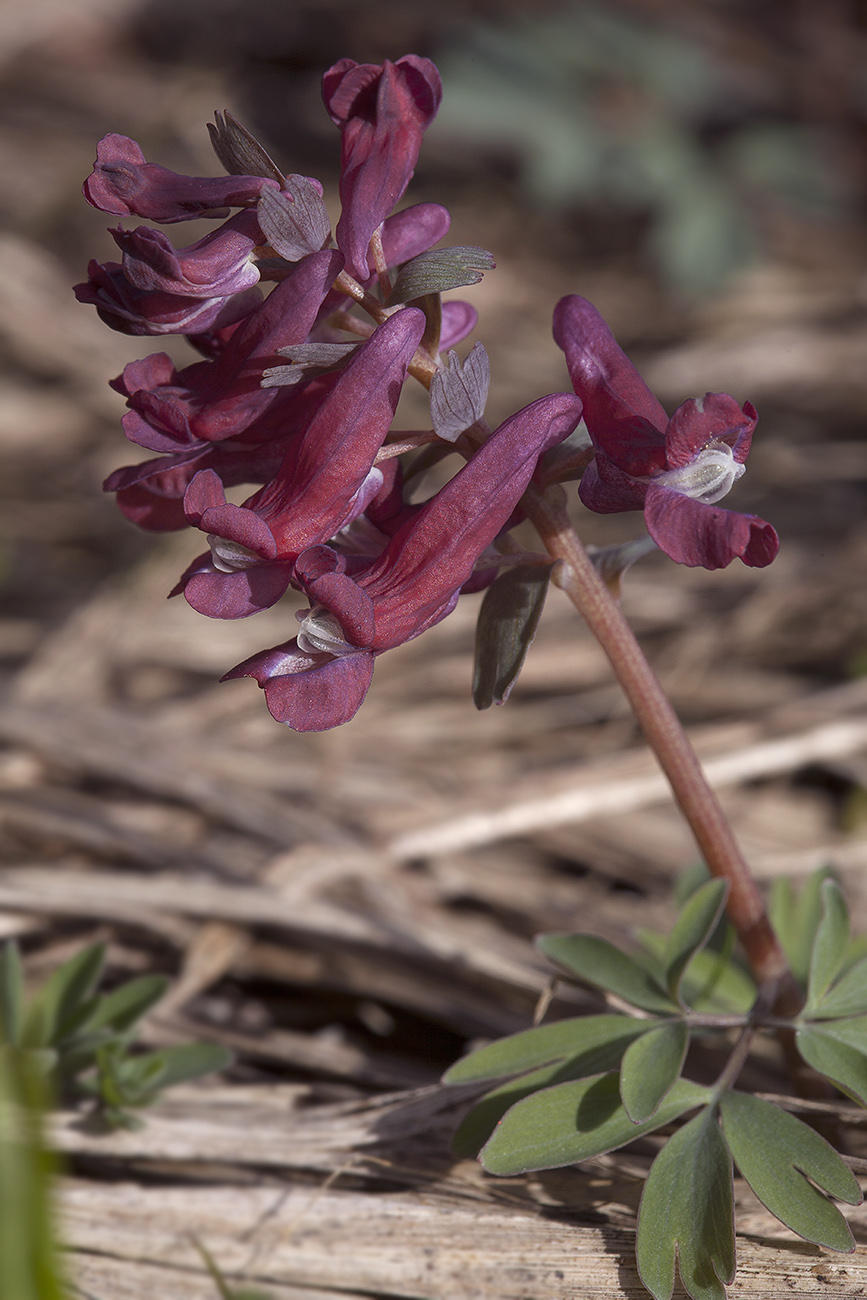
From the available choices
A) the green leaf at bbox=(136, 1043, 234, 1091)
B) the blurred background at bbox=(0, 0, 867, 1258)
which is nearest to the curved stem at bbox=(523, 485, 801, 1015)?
the blurred background at bbox=(0, 0, 867, 1258)

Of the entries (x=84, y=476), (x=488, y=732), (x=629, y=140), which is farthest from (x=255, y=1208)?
(x=629, y=140)

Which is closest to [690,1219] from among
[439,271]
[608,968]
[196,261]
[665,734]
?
[608,968]

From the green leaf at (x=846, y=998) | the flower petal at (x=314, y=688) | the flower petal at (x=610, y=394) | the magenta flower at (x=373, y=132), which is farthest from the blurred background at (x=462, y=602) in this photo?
the magenta flower at (x=373, y=132)

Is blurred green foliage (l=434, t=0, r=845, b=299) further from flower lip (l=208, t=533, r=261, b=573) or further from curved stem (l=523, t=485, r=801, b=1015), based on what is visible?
flower lip (l=208, t=533, r=261, b=573)

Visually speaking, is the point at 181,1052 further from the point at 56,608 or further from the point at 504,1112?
the point at 56,608

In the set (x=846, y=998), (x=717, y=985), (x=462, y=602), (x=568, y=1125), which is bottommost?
(x=568, y=1125)

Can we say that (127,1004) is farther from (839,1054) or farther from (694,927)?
(839,1054)

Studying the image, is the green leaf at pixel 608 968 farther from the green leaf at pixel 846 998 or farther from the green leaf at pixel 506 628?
the green leaf at pixel 506 628

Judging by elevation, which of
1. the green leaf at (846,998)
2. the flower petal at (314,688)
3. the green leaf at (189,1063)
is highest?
the flower petal at (314,688)
